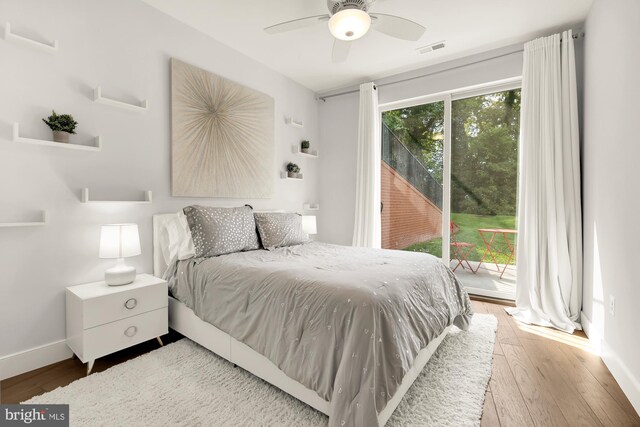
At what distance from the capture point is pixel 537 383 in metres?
1.83

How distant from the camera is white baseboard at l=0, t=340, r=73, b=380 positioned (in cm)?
185

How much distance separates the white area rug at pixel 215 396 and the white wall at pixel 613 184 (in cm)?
81

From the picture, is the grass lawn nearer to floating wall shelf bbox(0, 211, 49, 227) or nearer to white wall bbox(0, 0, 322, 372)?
white wall bbox(0, 0, 322, 372)

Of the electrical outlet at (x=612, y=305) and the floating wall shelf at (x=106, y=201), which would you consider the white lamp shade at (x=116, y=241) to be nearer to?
the floating wall shelf at (x=106, y=201)

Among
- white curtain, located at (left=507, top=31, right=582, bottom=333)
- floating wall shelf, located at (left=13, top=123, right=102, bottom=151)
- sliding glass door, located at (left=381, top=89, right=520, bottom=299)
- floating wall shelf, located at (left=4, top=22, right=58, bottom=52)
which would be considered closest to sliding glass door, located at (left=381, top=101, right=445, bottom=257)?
sliding glass door, located at (left=381, top=89, right=520, bottom=299)

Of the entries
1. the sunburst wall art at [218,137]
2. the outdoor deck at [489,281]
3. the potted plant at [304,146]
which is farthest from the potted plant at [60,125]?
the outdoor deck at [489,281]

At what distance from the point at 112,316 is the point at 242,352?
0.89 m

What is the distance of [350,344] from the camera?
133cm

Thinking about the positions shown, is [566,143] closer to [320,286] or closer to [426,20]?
[426,20]

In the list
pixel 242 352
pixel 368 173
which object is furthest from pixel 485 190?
pixel 242 352

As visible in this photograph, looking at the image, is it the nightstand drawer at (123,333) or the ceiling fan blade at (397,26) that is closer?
the nightstand drawer at (123,333)

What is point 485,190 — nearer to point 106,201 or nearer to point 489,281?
point 489,281

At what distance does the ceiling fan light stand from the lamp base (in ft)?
7.20

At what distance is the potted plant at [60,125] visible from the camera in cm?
194
